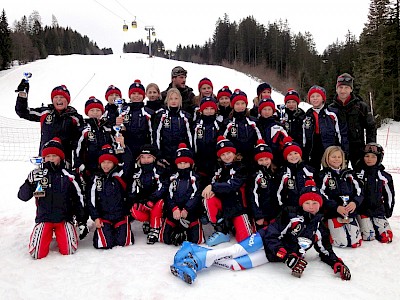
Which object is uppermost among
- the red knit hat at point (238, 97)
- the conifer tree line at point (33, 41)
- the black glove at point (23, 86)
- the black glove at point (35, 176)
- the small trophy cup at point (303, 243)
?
the conifer tree line at point (33, 41)

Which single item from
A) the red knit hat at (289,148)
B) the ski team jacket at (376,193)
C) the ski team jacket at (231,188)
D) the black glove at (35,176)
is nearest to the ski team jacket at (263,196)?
the ski team jacket at (231,188)

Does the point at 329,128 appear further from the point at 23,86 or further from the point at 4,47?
the point at 4,47

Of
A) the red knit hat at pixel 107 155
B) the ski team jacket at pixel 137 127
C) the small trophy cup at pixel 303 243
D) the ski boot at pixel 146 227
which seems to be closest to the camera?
the small trophy cup at pixel 303 243

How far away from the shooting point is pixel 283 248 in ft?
13.4

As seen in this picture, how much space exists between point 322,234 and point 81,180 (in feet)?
10.8

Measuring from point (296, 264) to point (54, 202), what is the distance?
314 centimetres


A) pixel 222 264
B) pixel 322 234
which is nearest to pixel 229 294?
pixel 222 264

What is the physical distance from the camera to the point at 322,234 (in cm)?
424

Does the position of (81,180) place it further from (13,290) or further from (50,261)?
(13,290)

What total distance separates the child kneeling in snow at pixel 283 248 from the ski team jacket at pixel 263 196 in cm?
59

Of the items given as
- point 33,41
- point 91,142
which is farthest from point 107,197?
point 33,41

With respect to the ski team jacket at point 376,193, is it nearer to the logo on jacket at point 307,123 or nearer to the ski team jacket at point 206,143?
the logo on jacket at point 307,123

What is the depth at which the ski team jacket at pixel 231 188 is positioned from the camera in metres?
4.82

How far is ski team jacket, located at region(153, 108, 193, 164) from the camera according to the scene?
5434 millimetres
